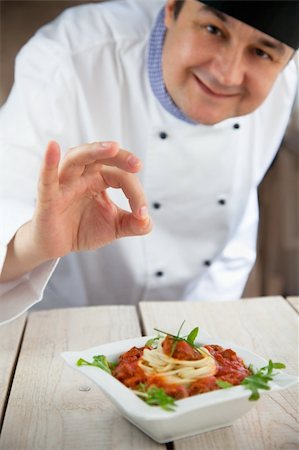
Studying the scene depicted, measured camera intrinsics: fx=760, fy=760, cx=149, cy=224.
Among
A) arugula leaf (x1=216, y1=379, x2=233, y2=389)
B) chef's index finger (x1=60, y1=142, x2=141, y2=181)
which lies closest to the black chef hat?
chef's index finger (x1=60, y1=142, x2=141, y2=181)

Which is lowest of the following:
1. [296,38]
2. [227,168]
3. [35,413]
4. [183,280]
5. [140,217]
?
[183,280]

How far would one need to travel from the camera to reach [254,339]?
148cm

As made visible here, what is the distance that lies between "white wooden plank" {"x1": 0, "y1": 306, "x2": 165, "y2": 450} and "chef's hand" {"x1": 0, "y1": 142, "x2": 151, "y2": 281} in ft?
0.52

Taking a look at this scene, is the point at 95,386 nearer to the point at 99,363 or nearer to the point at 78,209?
the point at 99,363

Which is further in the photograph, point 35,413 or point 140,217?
point 140,217

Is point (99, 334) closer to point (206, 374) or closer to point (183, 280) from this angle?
point (206, 374)

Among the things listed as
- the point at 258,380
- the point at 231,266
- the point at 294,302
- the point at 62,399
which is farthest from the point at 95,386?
the point at 231,266

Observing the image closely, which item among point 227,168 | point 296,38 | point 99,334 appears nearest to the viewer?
point 99,334

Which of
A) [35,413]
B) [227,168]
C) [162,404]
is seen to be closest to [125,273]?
[227,168]

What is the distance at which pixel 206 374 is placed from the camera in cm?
105

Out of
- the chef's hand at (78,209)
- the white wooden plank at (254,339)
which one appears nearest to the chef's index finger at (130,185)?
the chef's hand at (78,209)

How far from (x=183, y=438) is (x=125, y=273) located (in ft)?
3.90

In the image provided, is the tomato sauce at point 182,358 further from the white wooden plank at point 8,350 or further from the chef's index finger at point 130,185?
the chef's index finger at point 130,185

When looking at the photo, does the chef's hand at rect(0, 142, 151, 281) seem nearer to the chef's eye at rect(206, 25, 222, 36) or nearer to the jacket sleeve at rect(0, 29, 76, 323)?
the jacket sleeve at rect(0, 29, 76, 323)
